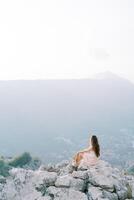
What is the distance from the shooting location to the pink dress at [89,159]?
66.3 ft

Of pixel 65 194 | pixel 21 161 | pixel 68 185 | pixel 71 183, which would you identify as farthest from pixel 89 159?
pixel 21 161

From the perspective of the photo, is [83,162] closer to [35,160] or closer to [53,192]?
[53,192]

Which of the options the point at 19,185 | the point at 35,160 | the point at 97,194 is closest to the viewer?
the point at 97,194

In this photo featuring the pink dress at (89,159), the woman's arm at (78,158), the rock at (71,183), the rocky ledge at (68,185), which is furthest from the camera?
the woman's arm at (78,158)

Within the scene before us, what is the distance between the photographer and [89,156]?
67.0 feet

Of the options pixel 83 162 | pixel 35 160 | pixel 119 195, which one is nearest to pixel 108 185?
pixel 119 195

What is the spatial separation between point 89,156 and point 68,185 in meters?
1.84

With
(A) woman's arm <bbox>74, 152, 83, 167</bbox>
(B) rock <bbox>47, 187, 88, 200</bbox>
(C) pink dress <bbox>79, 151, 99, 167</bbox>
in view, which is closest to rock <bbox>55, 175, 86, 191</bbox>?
(B) rock <bbox>47, 187, 88, 200</bbox>

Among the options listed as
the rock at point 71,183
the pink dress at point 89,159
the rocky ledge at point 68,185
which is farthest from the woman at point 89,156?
the rock at point 71,183

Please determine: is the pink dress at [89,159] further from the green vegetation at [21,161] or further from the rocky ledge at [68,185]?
the green vegetation at [21,161]

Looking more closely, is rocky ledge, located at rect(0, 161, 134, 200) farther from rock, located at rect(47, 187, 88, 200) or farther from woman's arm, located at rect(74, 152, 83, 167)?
woman's arm, located at rect(74, 152, 83, 167)

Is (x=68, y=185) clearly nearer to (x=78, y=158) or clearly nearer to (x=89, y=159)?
(x=89, y=159)

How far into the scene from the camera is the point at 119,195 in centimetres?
1888

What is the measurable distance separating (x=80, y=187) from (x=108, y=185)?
3.48ft
